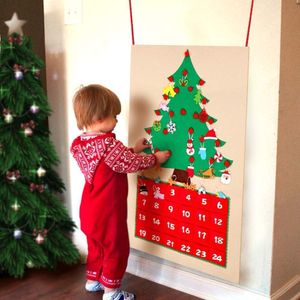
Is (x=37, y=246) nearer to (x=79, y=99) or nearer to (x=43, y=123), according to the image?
(x=43, y=123)

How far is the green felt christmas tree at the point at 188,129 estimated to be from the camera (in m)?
1.82

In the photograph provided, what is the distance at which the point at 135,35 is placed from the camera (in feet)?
6.84

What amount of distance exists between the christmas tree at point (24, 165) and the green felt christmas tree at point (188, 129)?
0.62 m

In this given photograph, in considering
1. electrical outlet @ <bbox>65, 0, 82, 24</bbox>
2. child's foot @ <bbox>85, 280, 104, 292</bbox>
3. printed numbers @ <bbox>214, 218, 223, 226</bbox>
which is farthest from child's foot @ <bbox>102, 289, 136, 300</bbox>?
electrical outlet @ <bbox>65, 0, 82, 24</bbox>

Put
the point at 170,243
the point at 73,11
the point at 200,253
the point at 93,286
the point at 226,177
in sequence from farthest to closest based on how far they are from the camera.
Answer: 1. the point at 73,11
2. the point at 93,286
3. the point at 170,243
4. the point at 200,253
5. the point at 226,177

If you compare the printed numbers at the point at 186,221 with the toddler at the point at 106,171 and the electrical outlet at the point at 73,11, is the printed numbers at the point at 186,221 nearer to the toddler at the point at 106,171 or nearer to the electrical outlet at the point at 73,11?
the toddler at the point at 106,171

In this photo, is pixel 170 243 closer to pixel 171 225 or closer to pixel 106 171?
pixel 171 225

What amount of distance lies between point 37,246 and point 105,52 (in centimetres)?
102

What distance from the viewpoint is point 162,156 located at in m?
1.94

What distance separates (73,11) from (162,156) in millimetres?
947

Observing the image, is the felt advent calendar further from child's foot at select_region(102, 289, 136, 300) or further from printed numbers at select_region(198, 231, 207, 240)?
child's foot at select_region(102, 289, 136, 300)

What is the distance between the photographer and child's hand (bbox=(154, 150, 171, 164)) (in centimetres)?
194

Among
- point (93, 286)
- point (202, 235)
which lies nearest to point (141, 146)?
point (202, 235)

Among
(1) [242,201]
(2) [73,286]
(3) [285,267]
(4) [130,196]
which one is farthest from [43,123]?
(3) [285,267]
